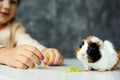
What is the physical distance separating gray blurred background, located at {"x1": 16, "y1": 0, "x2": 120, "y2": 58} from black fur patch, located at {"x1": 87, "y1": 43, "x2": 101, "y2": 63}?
50.5 inches

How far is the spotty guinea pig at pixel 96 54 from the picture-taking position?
66 cm

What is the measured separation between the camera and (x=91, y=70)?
707 mm

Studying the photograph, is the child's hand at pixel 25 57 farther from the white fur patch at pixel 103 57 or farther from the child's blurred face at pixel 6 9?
the child's blurred face at pixel 6 9

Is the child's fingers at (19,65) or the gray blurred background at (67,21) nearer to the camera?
the child's fingers at (19,65)

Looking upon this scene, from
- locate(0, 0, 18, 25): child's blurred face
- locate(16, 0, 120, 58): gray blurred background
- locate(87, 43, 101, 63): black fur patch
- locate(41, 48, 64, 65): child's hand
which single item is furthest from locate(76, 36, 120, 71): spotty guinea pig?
locate(16, 0, 120, 58): gray blurred background

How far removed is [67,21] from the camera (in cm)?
205

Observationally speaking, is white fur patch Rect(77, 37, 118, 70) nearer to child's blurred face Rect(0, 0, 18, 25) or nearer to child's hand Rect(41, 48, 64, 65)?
child's hand Rect(41, 48, 64, 65)

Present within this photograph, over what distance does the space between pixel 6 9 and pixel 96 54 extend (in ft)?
1.31

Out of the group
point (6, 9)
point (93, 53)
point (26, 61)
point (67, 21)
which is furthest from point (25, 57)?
point (67, 21)

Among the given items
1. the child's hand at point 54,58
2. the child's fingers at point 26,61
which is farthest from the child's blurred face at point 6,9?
the child's fingers at point 26,61

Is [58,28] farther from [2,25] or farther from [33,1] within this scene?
[2,25]

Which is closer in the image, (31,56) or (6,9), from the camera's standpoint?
(31,56)

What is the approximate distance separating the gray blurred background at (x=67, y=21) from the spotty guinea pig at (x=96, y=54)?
1255 millimetres

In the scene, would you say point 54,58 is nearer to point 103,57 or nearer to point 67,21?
point 103,57
